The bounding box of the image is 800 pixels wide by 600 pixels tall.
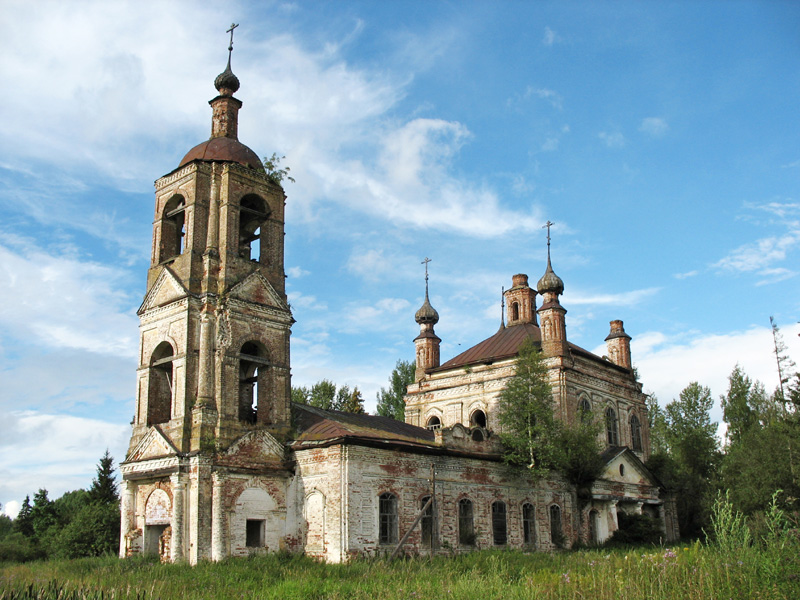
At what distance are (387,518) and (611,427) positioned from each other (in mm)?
15298

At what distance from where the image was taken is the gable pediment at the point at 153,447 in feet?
64.0

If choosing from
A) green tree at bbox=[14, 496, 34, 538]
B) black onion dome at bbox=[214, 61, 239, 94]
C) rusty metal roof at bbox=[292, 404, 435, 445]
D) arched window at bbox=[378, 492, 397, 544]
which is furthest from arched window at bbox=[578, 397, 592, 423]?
green tree at bbox=[14, 496, 34, 538]

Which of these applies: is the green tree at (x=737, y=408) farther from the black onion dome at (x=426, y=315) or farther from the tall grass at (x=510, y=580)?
the tall grass at (x=510, y=580)

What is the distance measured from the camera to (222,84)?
24.0 m

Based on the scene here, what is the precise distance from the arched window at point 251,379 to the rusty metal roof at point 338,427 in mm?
1362

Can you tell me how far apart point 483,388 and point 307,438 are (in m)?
12.7

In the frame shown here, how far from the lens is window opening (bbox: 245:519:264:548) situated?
19719mm

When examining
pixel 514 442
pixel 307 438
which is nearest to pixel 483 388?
pixel 514 442

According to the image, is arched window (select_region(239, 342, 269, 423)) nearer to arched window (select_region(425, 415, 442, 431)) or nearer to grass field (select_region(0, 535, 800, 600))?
grass field (select_region(0, 535, 800, 600))

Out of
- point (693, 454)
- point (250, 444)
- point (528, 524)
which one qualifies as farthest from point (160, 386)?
point (693, 454)

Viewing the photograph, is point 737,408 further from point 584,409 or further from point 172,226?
point 172,226

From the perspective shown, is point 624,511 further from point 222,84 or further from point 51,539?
point 51,539

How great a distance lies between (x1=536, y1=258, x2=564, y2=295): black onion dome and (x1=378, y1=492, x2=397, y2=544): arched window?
13.9m

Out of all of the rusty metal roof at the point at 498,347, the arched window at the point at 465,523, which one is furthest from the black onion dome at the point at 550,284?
the arched window at the point at 465,523
